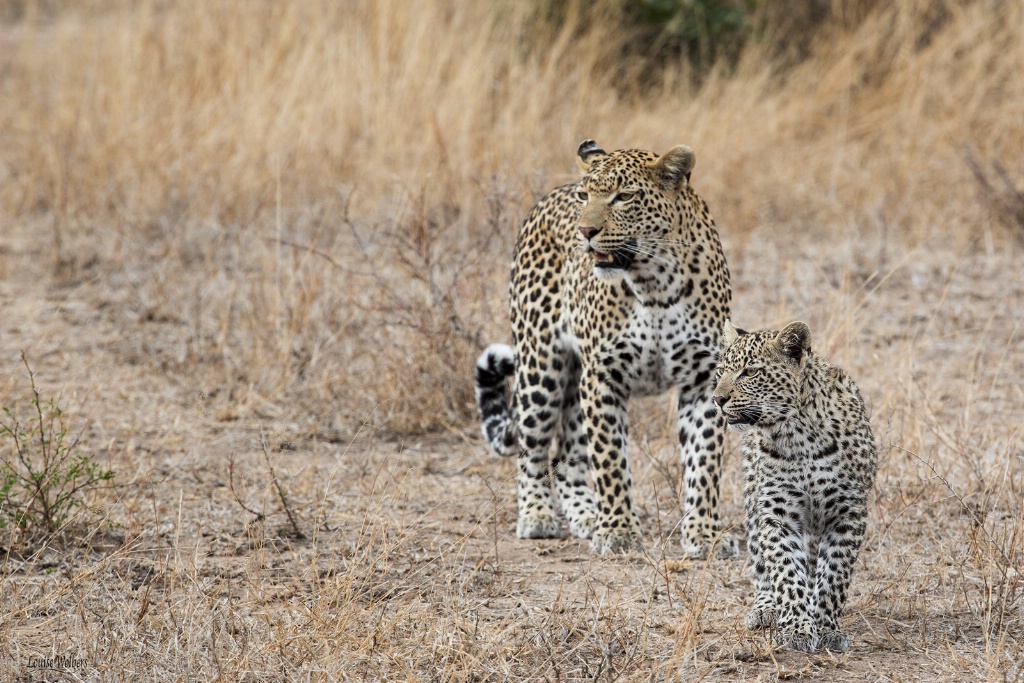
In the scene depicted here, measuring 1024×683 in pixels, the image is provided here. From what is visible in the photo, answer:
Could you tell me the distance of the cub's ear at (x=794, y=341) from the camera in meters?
4.36

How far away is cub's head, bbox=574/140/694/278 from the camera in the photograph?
5270 millimetres

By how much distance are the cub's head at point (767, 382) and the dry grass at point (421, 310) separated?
63cm

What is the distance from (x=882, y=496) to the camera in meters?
5.75

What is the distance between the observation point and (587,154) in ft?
19.0

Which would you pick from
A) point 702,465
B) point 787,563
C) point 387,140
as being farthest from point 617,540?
point 387,140

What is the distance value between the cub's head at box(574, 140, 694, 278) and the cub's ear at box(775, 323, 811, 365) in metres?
1.01

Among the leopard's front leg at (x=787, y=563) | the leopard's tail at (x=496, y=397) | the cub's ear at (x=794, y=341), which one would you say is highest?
the cub's ear at (x=794, y=341)

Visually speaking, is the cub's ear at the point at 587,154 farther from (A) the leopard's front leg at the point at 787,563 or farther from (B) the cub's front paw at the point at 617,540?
(A) the leopard's front leg at the point at 787,563

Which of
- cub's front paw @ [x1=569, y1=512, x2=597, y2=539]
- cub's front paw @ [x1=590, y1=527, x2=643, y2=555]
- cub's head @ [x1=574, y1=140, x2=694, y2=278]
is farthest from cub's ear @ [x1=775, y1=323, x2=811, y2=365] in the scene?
cub's front paw @ [x1=569, y1=512, x2=597, y2=539]

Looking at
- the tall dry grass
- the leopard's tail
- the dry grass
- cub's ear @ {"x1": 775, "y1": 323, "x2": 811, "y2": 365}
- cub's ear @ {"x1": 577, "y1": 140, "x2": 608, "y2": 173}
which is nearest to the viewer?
cub's ear @ {"x1": 775, "y1": 323, "x2": 811, "y2": 365}

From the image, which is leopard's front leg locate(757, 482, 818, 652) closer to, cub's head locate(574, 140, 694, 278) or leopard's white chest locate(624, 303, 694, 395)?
leopard's white chest locate(624, 303, 694, 395)

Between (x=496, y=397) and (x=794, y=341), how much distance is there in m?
2.14

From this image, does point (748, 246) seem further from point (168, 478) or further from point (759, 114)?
point (168, 478)

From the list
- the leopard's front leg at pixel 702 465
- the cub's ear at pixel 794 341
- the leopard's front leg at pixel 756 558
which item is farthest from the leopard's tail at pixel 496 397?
the cub's ear at pixel 794 341
